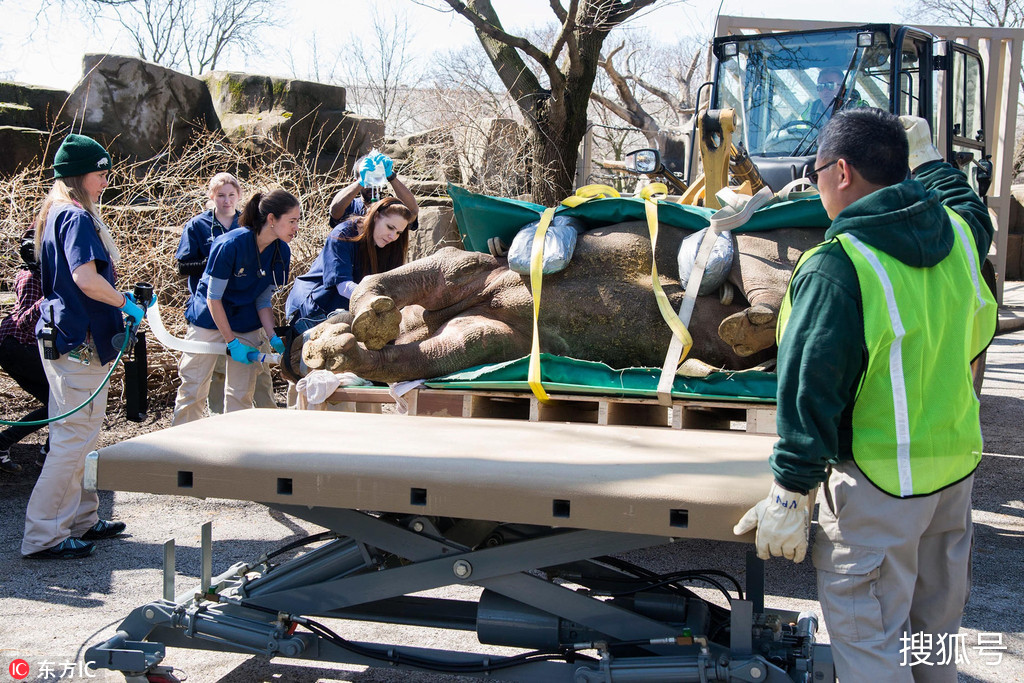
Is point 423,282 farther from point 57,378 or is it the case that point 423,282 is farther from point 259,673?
point 259,673

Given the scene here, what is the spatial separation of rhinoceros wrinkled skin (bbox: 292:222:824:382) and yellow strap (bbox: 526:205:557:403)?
18 centimetres

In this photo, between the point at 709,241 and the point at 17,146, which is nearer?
the point at 709,241

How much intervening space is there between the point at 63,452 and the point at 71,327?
63 cm

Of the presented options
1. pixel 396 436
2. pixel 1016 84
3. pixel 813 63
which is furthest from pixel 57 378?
pixel 1016 84

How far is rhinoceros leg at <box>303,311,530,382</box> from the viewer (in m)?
4.37

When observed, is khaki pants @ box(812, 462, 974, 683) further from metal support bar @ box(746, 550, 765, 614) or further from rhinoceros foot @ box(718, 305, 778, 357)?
rhinoceros foot @ box(718, 305, 778, 357)

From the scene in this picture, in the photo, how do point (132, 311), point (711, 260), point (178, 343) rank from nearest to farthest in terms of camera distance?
1. point (711, 260)
2. point (132, 311)
3. point (178, 343)

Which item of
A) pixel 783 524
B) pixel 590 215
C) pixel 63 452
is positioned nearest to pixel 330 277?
pixel 590 215

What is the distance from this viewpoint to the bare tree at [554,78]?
33.7 feet

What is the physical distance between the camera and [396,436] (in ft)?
10.5

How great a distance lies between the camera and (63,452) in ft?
14.5

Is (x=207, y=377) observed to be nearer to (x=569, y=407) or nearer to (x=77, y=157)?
(x=77, y=157)

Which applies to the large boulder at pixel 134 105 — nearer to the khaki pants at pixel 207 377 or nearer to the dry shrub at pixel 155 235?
the dry shrub at pixel 155 235

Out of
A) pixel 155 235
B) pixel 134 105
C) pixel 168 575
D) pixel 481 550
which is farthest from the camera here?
pixel 134 105
